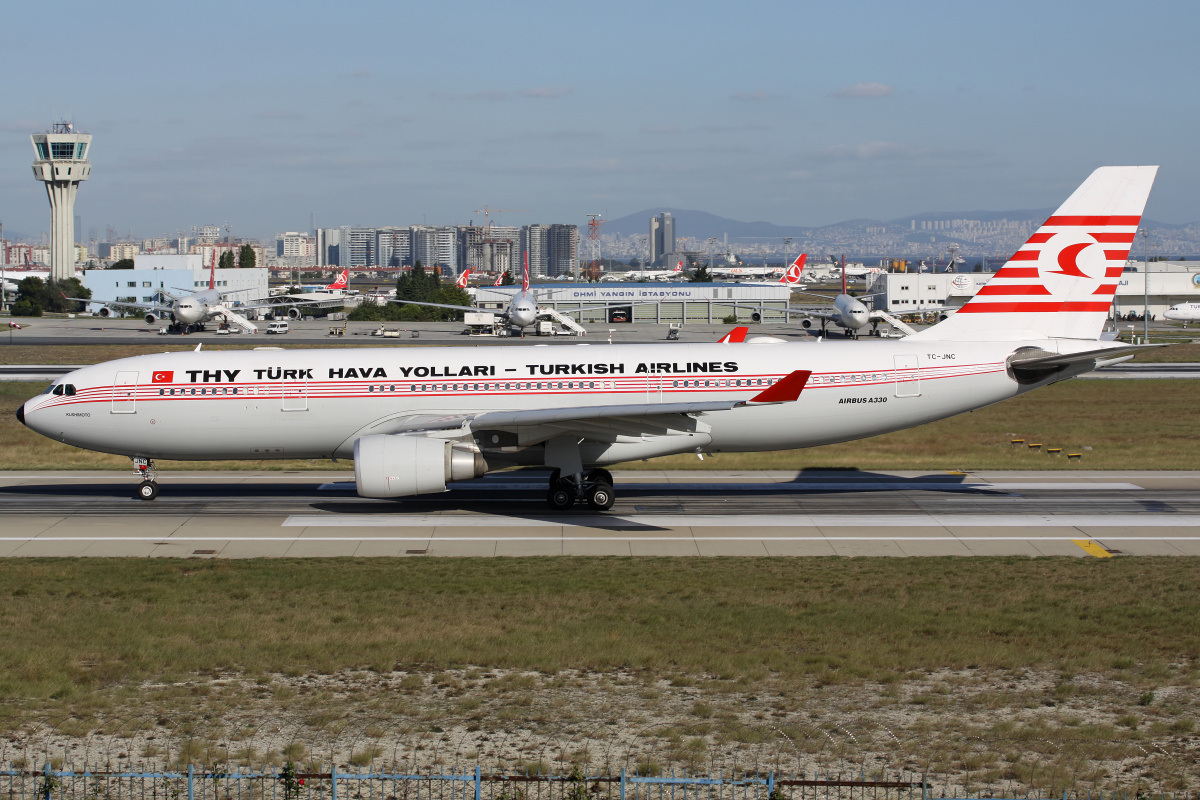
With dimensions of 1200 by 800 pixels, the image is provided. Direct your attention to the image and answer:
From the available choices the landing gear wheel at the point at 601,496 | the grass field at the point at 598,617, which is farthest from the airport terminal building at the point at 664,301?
the grass field at the point at 598,617

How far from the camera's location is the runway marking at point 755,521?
2803 centimetres

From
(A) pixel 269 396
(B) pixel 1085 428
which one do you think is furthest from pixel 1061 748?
(B) pixel 1085 428

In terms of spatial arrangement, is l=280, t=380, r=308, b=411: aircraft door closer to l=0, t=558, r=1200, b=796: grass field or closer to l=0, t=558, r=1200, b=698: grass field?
l=0, t=558, r=1200, b=698: grass field

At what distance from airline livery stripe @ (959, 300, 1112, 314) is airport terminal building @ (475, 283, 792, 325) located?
103 m

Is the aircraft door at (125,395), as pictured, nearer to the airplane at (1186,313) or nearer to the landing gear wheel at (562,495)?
the landing gear wheel at (562,495)

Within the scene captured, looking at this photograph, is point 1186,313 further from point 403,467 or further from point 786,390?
point 403,467

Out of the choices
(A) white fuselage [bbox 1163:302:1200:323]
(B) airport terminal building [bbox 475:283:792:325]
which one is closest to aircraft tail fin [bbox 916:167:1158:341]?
(B) airport terminal building [bbox 475:283:792:325]

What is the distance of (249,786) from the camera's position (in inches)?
447

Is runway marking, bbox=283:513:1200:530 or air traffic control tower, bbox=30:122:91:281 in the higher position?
air traffic control tower, bbox=30:122:91:281

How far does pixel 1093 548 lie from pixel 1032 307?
860 cm

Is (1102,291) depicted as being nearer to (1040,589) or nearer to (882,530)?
(882,530)

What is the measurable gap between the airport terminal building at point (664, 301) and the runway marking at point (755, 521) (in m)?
106

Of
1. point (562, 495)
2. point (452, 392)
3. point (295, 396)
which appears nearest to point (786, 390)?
point (562, 495)

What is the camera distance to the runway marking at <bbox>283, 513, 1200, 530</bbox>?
92.0ft
